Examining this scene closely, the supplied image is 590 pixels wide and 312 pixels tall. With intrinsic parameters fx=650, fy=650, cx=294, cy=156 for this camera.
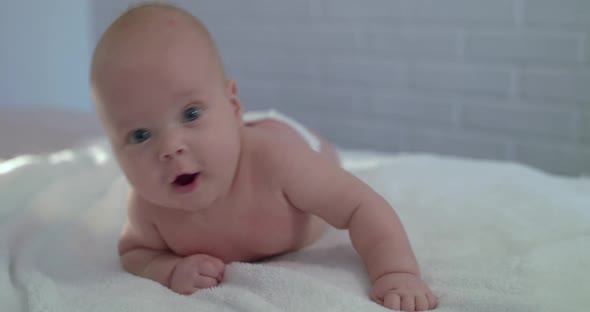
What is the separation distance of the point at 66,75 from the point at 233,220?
7.11 ft

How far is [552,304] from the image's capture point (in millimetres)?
832

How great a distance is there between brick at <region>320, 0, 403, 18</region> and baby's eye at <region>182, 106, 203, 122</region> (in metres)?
1.27

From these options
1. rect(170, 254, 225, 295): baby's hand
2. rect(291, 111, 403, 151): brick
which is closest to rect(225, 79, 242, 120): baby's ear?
rect(170, 254, 225, 295): baby's hand

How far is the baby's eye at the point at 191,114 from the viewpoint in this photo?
0.91m

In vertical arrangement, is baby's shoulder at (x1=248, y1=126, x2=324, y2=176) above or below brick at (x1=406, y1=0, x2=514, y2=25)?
above

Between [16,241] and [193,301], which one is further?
[16,241]

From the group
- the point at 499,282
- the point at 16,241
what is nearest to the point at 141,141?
the point at 16,241

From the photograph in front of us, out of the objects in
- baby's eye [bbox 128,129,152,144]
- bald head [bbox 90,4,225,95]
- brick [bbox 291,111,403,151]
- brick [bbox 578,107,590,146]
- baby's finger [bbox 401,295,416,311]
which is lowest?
brick [bbox 291,111,403,151]

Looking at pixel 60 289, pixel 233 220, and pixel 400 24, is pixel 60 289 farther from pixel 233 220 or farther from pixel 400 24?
pixel 400 24

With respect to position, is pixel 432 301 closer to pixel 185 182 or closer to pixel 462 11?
pixel 185 182

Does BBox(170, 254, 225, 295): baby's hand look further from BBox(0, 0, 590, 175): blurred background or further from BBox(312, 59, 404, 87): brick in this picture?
BBox(312, 59, 404, 87): brick

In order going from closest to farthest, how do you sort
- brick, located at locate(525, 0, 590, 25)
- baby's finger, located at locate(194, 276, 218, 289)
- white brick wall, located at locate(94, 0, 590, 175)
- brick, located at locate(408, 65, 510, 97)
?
1. baby's finger, located at locate(194, 276, 218, 289)
2. brick, located at locate(525, 0, 590, 25)
3. white brick wall, located at locate(94, 0, 590, 175)
4. brick, located at locate(408, 65, 510, 97)

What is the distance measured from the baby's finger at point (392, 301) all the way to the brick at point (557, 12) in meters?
1.15

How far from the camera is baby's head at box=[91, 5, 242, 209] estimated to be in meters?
0.88
